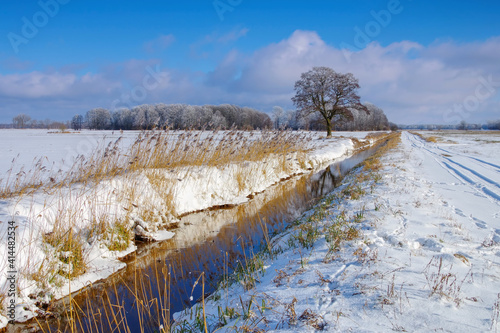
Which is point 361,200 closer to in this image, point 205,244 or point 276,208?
point 276,208

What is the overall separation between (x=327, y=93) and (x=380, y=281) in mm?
30219

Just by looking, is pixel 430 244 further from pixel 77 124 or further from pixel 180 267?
pixel 77 124

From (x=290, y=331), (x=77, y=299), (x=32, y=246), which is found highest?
(x=32, y=246)

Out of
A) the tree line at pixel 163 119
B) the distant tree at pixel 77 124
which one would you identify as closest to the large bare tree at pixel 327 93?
the tree line at pixel 163 119

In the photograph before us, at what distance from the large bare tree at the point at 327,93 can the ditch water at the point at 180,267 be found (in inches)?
952

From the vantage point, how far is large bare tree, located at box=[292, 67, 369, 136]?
99.0 feet

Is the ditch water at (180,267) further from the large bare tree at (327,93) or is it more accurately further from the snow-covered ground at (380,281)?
the large bare tree at (327,93)

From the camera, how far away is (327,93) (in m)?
30.6

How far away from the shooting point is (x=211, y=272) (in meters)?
4.30

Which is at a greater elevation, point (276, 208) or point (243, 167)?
point (243, 167)

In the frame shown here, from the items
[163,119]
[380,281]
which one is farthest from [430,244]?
[163,119]

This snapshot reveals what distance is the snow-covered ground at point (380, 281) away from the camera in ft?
7.32

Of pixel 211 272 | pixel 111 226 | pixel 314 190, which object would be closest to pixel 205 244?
pixel 211 272

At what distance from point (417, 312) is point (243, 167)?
23.5 ft
